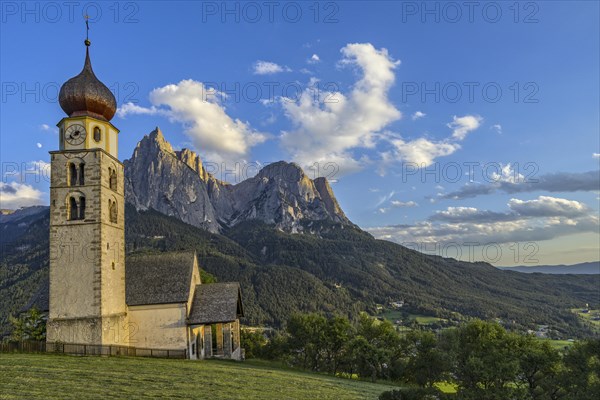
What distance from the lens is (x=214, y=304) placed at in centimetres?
4144

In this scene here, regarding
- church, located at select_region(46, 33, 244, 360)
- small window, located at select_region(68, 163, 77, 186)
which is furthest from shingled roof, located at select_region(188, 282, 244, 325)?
small window, located at select_region(68, 163, 77, 186)

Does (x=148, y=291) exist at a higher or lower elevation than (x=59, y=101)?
lower

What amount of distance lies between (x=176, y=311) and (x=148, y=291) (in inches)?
119

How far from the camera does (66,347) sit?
33.1m

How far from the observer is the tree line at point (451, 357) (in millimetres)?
37844

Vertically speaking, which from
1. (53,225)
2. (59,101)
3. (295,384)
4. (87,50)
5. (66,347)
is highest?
(87,50)

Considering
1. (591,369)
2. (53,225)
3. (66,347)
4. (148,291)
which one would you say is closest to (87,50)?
(53,225)

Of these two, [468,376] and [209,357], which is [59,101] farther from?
[468,376]

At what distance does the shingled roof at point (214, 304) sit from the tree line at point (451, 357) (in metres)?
14.8

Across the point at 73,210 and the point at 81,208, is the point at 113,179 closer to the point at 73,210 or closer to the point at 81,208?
the point at 81,208

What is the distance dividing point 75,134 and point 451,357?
→ 40.4 metres

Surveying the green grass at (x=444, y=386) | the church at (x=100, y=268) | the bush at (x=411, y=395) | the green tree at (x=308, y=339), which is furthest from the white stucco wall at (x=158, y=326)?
the green grass at (x=444, y=386)

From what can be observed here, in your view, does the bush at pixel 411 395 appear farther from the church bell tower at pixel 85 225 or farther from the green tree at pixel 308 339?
the green tree at pixel 308 339

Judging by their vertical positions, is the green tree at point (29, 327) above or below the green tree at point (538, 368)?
above
